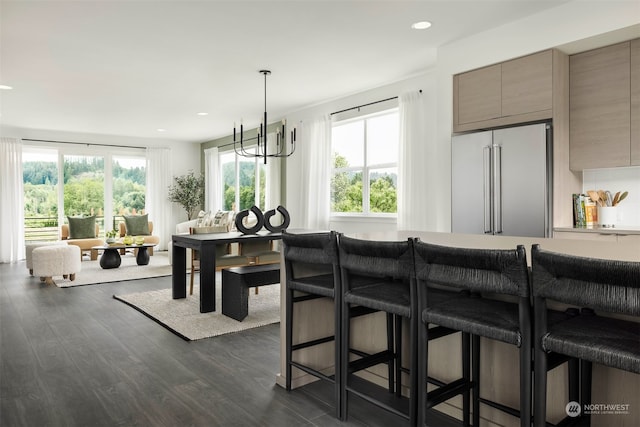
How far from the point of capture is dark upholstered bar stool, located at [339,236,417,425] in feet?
5.83

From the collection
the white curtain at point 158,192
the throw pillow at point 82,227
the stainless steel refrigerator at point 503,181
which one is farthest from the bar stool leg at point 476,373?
the white curtain at point 158,192

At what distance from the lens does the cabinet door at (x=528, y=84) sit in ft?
11.5

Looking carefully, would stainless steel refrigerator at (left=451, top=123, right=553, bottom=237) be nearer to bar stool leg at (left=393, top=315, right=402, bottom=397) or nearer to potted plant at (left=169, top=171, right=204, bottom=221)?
bar stool leg at (left=393, top=315, right=402, bottom=397)

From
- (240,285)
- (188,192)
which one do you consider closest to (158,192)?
(188,192)

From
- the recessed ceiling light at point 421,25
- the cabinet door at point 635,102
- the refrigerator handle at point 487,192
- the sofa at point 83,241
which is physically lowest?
the sofa at point 83,241

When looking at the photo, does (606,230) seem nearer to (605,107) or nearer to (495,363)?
(605,107)

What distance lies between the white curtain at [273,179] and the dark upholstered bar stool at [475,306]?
604cm

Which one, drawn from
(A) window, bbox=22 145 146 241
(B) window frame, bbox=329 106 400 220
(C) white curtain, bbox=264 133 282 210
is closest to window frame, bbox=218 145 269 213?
(C) white curtain, bbox=264 133 282 210

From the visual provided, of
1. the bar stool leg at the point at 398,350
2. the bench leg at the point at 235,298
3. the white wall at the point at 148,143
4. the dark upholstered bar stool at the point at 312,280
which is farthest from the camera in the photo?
the white wall at the point at 148,143

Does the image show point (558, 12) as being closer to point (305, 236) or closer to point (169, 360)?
point (305, 236)

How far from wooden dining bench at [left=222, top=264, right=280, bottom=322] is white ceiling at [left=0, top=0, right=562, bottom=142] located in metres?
2.18

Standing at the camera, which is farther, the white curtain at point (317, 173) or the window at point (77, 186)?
the window at point (77, 186)

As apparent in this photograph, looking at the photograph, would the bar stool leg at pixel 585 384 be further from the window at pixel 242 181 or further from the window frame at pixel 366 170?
the window at pixel 242 181

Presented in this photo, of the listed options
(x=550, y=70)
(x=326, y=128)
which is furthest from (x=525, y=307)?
(x=326, y=128)
